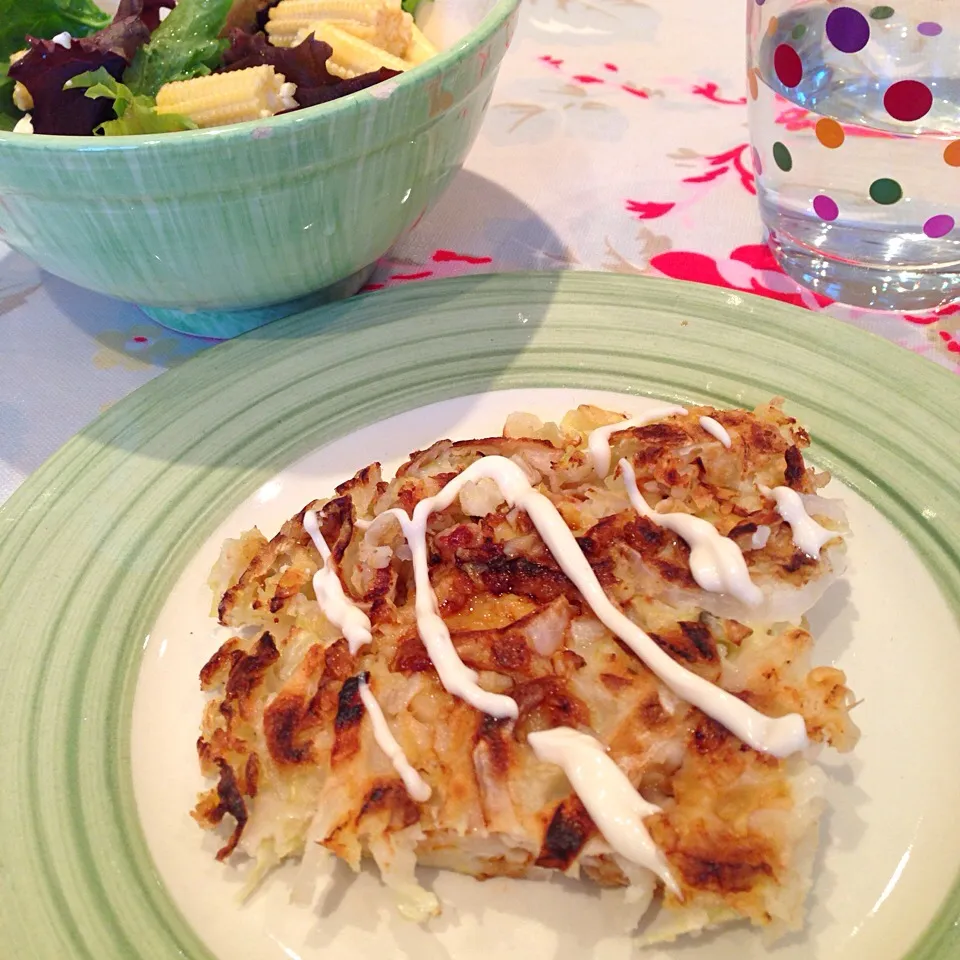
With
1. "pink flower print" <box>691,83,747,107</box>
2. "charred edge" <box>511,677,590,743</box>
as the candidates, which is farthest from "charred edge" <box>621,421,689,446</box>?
"pink flower print" <box>691,83,747,107</box>

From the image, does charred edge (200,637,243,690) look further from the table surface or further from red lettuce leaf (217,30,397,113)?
red lettuce leaf (217,30,397,113)

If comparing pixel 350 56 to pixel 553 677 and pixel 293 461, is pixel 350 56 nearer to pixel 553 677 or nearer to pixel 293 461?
pixel 293 461

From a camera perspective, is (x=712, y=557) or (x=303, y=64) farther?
(x=303, y=64)

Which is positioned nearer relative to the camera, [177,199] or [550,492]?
[550,492]

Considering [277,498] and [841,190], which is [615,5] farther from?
[277,498]

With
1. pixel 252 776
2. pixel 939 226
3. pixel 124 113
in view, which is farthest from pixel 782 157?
pixel 252 776

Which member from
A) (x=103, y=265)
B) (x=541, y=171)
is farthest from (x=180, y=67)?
(x=541, y=171)
